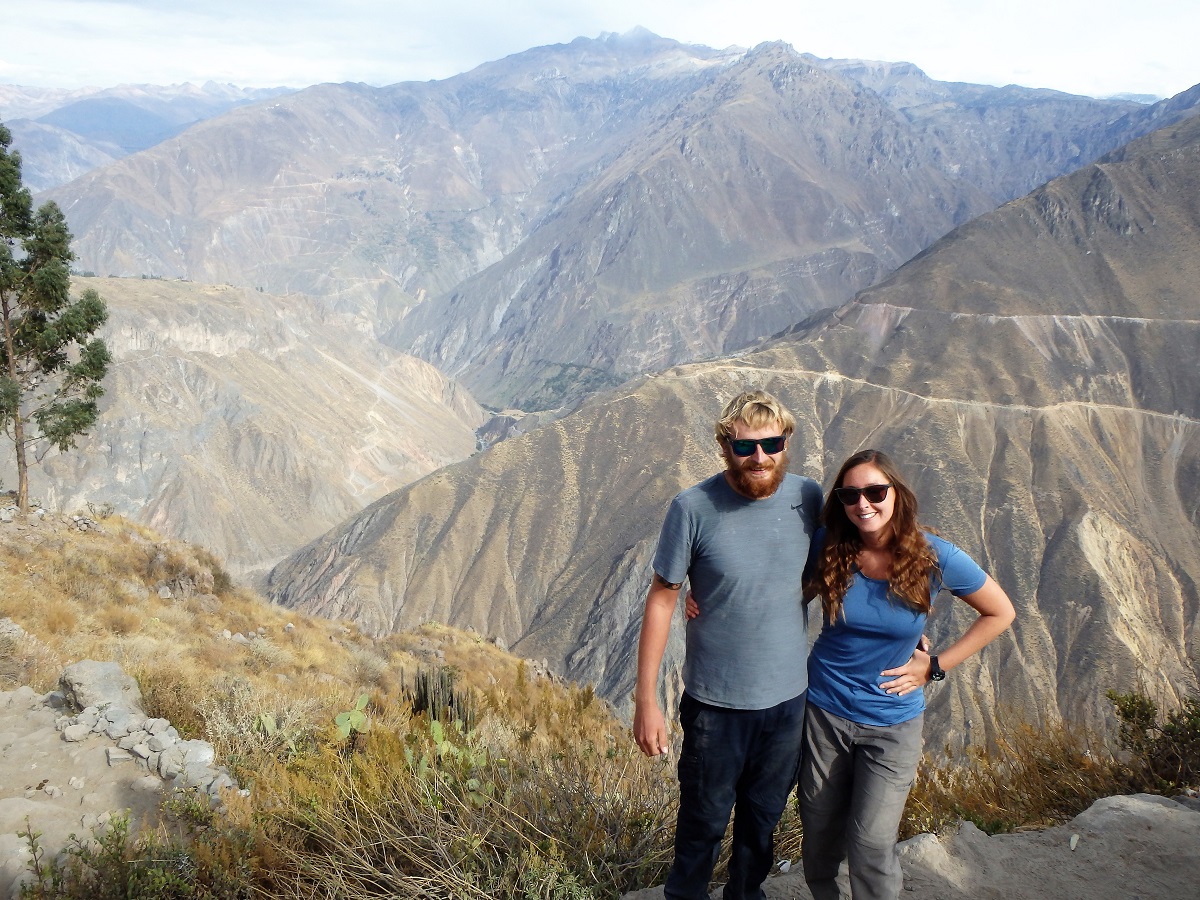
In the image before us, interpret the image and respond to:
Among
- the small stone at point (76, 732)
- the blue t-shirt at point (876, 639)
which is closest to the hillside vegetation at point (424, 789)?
the small stone at point (76, 732)

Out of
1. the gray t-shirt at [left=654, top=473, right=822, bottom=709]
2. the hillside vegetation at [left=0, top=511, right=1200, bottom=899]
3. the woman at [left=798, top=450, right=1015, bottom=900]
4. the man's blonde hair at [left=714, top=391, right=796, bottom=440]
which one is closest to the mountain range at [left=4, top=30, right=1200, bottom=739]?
the hillside vegetation at [left=0, top=511, right=1200, bottom=899]

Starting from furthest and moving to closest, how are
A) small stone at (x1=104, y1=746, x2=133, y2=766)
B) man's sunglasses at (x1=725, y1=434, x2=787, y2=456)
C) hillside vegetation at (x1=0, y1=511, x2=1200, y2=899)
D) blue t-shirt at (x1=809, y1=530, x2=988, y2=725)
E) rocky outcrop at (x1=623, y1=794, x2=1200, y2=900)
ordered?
small stone at (x1=104, y1=746, x2=133, y2=766)
rocky outcrop at (x1=623, y1=794, x2=1200, y2=900)
hillside vegetation at (x1=0, y1=511, x2=1200, y2=899)
blue t-shirt at (x1=809, y1=530, x2=988, y2=725)
man's sunglasses at (x1=725, y1=434, x2=787, y2=456)

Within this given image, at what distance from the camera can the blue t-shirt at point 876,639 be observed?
3.81 meters

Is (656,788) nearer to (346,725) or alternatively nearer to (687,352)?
(346,725)

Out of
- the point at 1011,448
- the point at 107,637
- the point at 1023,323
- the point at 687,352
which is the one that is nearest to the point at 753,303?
the point at 687,352

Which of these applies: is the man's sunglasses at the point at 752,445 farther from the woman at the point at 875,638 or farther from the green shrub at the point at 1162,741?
the green shrub at the point at 1162,741

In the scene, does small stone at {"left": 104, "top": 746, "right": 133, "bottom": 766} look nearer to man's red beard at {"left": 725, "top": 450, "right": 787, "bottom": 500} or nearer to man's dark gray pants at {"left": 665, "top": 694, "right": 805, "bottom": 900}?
man's dark gray pants at {"left": 665, "top": 694, "right": 805, "bottom": 900}

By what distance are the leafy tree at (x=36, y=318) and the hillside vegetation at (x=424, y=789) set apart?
24.4 feet

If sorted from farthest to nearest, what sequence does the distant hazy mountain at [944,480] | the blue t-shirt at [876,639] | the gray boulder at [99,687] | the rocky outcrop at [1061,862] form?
the distant hazy mountain at [944,480], the gray boulder at [99,687], the rocky outcrop at [1061,862], the blue t-shirt at [876,639]

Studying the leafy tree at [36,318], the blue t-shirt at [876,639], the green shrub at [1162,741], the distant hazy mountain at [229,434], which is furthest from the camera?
the distant hazy mountain at [229,434]

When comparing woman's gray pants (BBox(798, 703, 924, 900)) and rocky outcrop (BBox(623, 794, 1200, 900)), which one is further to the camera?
rocky outcrop (BBox(623, 794, 1200, 900))

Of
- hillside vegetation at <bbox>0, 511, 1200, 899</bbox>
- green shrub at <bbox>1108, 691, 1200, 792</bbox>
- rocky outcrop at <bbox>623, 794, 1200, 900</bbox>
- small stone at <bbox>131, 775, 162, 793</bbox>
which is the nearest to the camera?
hillside vegetation at <bbox>0, 511, 1200, 899</bbox>

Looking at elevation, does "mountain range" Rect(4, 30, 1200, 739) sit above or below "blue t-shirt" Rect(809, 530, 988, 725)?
below

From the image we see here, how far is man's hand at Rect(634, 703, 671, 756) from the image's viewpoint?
3859 mm
